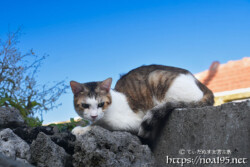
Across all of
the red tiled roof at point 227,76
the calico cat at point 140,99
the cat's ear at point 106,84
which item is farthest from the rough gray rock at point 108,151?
the red tiled roof at point 227,76

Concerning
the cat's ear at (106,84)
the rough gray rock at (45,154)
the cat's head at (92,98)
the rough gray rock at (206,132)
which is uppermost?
the cat's ear at (106,84)

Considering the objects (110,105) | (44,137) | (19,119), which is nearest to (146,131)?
(110,105)

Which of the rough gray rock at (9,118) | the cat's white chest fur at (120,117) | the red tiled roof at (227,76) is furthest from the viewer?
the red tiled roof at (227,76)

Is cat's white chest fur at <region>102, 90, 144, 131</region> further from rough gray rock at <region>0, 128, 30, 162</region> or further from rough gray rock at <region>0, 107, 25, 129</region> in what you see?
rough gray rock at <region>0, 107, 25, 129</region>

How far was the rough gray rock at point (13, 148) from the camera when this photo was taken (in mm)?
2352

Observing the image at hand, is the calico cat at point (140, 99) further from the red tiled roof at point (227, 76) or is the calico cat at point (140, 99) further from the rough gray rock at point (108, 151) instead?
the red tiled roof at point (227, 76)

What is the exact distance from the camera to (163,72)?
10.5 ft

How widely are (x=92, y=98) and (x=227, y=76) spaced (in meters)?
5.73

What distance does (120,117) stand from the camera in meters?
2.97

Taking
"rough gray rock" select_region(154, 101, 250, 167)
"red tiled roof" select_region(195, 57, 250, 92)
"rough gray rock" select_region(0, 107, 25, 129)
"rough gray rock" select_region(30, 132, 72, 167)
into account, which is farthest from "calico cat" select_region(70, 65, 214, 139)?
"red tiled roof" select_region(195, 57, 250, 92)

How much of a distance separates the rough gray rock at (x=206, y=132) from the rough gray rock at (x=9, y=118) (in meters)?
1.68

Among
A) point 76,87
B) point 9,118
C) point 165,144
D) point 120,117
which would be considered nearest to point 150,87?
point 120,117

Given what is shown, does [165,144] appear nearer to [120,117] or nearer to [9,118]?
[120,117]

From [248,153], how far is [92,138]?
1269 millimetres
